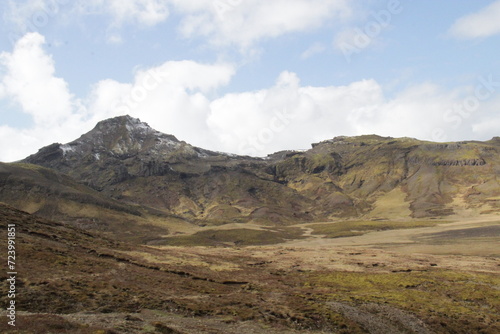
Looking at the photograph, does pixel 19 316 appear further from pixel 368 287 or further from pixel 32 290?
pixel 368 287

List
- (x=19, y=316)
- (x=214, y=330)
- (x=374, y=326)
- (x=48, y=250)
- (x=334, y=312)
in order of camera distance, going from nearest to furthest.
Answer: (x=19, y=316)
(x=214, y=330)
(x=374, y=326)
(x=334, y=312)
(x=48, y=250)

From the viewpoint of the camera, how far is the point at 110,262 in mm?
57031

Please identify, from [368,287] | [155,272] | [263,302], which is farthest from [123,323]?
[368,287]

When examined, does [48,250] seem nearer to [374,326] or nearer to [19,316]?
[19,316]

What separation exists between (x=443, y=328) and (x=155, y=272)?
124 ft

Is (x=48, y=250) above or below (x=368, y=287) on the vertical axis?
above

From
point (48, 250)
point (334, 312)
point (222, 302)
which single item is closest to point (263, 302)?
point (222, 302)

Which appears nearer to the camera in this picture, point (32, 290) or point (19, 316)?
point (19, 316)

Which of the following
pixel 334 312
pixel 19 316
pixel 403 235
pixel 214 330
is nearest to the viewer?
pixel 19 316

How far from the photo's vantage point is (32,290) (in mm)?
37281

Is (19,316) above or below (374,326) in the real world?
above

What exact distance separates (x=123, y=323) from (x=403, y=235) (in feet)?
521

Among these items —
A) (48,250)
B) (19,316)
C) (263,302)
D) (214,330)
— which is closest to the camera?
(19,316)

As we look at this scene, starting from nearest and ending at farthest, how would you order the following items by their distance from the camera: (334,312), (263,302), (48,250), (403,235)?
(334,312) < (263,302) < (48,250) < (403,235)
